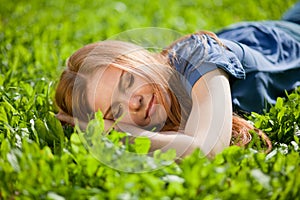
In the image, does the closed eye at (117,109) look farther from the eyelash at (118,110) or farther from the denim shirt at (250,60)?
the denim shirt at (250,60)

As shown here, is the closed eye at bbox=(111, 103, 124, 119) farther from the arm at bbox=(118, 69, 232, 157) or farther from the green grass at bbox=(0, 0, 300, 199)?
the green grass at bbox=(0, 0, 300, 199)

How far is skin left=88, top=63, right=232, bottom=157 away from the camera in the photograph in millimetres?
1734

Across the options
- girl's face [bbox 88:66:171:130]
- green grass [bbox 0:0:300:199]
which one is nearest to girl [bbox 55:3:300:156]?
girl's face [bbox 88:66:171:130]

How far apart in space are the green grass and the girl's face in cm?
17

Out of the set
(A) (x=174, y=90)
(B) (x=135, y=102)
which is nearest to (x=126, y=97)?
(B) (x=135, y=102)

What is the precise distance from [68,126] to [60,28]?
1.56 meters

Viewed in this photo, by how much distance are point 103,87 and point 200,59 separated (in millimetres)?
373

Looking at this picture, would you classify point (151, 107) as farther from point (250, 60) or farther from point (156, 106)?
point (250, 60)

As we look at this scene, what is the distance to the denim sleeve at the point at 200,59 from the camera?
1942 mm

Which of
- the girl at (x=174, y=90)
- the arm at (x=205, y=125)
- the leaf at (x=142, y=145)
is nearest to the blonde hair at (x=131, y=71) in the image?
the girl at (x=174, y=90)

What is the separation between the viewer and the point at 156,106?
1933 millimetres

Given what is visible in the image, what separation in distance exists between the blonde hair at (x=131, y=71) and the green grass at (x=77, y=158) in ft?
0.32

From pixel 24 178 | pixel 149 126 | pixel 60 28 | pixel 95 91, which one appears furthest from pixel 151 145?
pixel 60 28

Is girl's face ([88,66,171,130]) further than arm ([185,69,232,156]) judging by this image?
Yes
